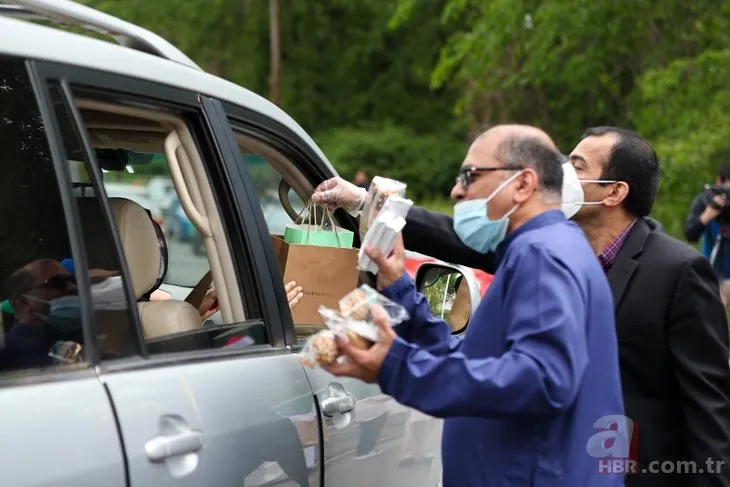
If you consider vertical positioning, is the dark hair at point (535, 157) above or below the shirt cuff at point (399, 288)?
above

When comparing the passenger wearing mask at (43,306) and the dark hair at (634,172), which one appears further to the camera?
the dark hair at (634,172)

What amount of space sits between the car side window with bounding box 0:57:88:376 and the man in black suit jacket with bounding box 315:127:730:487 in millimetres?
1227

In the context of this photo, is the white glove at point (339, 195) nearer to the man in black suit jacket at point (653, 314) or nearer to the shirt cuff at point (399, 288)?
the man in black suit jacket at point (653, 314)

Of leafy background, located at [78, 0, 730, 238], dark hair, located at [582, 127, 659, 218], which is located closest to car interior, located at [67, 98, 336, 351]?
dark hair, located at [582, 127, 659, 218]

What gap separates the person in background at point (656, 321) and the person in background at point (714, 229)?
24.4ft

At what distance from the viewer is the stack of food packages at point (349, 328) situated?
7.95 feet

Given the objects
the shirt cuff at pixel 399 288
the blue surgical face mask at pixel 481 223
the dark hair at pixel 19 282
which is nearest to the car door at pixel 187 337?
the dark hair at pixel 19 282

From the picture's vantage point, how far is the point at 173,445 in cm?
248

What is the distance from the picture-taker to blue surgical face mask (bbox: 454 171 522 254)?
106 inches

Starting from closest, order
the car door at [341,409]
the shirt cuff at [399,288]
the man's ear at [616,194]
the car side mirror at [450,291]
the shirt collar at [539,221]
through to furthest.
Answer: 1. the shirt collar at [539,221]
2. the shirt cuff at [399,288]
3. the car door at [341,409]
4. the man's ear at [616,194]
5. the car side mirror at [450,291]

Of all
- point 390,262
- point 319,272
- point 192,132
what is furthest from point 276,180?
point 390,262

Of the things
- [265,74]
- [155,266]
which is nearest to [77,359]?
[155,266]

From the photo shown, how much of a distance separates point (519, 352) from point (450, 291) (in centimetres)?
176

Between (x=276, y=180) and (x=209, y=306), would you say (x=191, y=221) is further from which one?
(x=276, y=180)
